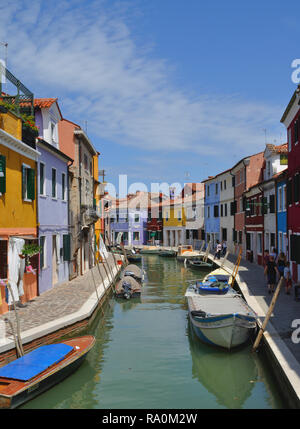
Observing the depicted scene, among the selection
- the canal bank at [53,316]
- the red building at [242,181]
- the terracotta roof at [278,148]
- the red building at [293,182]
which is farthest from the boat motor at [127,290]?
the red building at [242,181]

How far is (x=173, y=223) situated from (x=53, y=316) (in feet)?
155

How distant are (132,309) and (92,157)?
1552cm

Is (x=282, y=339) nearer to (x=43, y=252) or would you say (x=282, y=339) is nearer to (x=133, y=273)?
(x=43, y=252)

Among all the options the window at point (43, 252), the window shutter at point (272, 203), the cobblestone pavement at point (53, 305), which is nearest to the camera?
the cobblestone pavement at point (53, 305)

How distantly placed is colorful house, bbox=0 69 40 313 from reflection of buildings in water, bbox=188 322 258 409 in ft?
20.6

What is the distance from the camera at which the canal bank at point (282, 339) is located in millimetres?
8099

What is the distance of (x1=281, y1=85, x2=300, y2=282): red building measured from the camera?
711 inches

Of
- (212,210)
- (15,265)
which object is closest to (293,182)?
(15,265)

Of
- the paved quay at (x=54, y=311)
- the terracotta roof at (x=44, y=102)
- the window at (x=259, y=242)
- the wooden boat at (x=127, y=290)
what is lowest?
the wooden boat at (x=127, y=290)

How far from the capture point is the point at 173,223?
5962 cm

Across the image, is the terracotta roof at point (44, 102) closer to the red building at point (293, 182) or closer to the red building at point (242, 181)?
the red building at point (293, 182)

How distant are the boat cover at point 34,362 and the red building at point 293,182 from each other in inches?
464

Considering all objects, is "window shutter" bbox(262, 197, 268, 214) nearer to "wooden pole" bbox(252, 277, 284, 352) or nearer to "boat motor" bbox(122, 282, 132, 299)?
"boat motor" bbox(122, 282, 132, 299)
